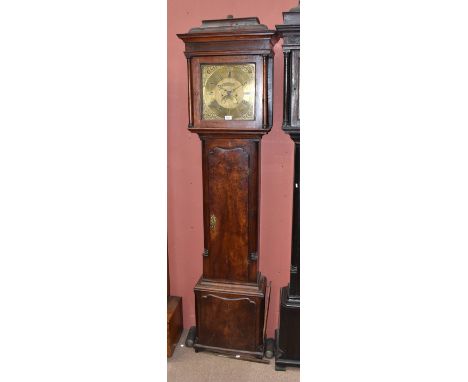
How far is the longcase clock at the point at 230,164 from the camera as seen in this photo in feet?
6.73

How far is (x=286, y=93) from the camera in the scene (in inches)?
78.8

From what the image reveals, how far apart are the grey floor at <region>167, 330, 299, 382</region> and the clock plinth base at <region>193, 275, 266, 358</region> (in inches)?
2.5

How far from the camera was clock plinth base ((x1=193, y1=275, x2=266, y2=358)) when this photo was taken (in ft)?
7.63

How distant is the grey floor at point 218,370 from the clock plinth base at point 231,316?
63mm

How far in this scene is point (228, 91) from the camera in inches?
83.3

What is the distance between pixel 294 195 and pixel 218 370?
1.16m

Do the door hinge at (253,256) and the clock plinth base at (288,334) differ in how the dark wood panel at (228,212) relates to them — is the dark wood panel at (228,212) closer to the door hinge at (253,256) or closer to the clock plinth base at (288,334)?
the door hinge at (253,256)

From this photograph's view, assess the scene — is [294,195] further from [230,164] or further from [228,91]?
[228,91]

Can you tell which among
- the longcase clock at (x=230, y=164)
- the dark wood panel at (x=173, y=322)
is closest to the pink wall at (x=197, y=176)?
the dark wood panel at (x=173, y=322)

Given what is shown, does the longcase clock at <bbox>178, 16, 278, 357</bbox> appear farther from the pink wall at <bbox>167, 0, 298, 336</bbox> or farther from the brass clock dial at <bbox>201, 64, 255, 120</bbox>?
the pink wall at <bbox>167, 0, 298, 336</bbox>

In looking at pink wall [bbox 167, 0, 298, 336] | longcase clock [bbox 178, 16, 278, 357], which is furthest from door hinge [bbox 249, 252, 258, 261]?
pink wall [bbox 167, 0, 298, 336]

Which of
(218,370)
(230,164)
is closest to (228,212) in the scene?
(230,164)
